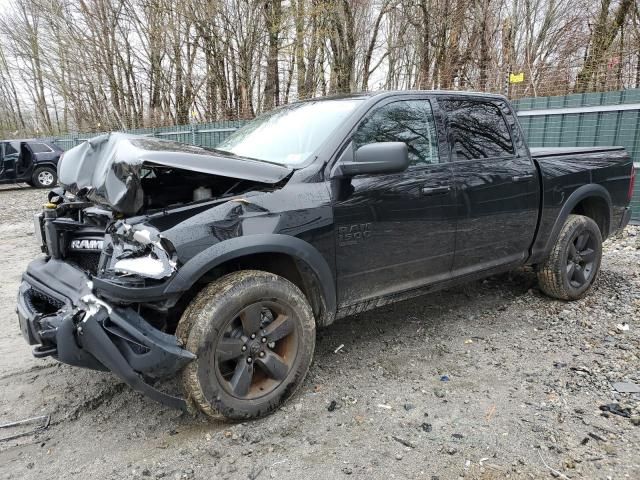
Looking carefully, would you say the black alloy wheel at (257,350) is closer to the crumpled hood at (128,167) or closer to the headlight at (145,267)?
the headlight at (145,267)

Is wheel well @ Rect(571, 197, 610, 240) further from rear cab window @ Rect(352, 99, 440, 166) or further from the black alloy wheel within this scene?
the black alloy wheel

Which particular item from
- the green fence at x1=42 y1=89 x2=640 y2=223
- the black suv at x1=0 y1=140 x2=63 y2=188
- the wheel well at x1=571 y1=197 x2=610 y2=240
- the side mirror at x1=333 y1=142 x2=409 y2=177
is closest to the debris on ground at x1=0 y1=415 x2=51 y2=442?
the side mirror at x1=333 y1=142 x2=409 y2=177

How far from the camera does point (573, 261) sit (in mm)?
4465

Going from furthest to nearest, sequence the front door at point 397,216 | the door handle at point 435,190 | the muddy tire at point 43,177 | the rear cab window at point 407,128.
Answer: the muddy tire at point 43,177
the door handle at point 435,190
the rear cab window at point 407,128
the front door at point 397,216

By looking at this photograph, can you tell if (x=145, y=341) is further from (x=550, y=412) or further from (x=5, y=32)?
(x=5, y=32)

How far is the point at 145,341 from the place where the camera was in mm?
2242

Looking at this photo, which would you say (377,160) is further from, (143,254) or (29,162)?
(29,162)

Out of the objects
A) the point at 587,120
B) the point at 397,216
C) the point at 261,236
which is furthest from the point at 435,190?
the point at 587,120


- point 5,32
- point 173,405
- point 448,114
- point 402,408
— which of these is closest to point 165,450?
point 173,405

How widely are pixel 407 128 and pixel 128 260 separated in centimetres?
209

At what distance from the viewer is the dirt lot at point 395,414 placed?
2334 millimetres

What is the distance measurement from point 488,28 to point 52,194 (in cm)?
1633

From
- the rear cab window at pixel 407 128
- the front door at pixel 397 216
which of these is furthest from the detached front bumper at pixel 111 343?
the rear cab window at pixel 407 128

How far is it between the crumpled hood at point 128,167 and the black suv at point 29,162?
1394cm
